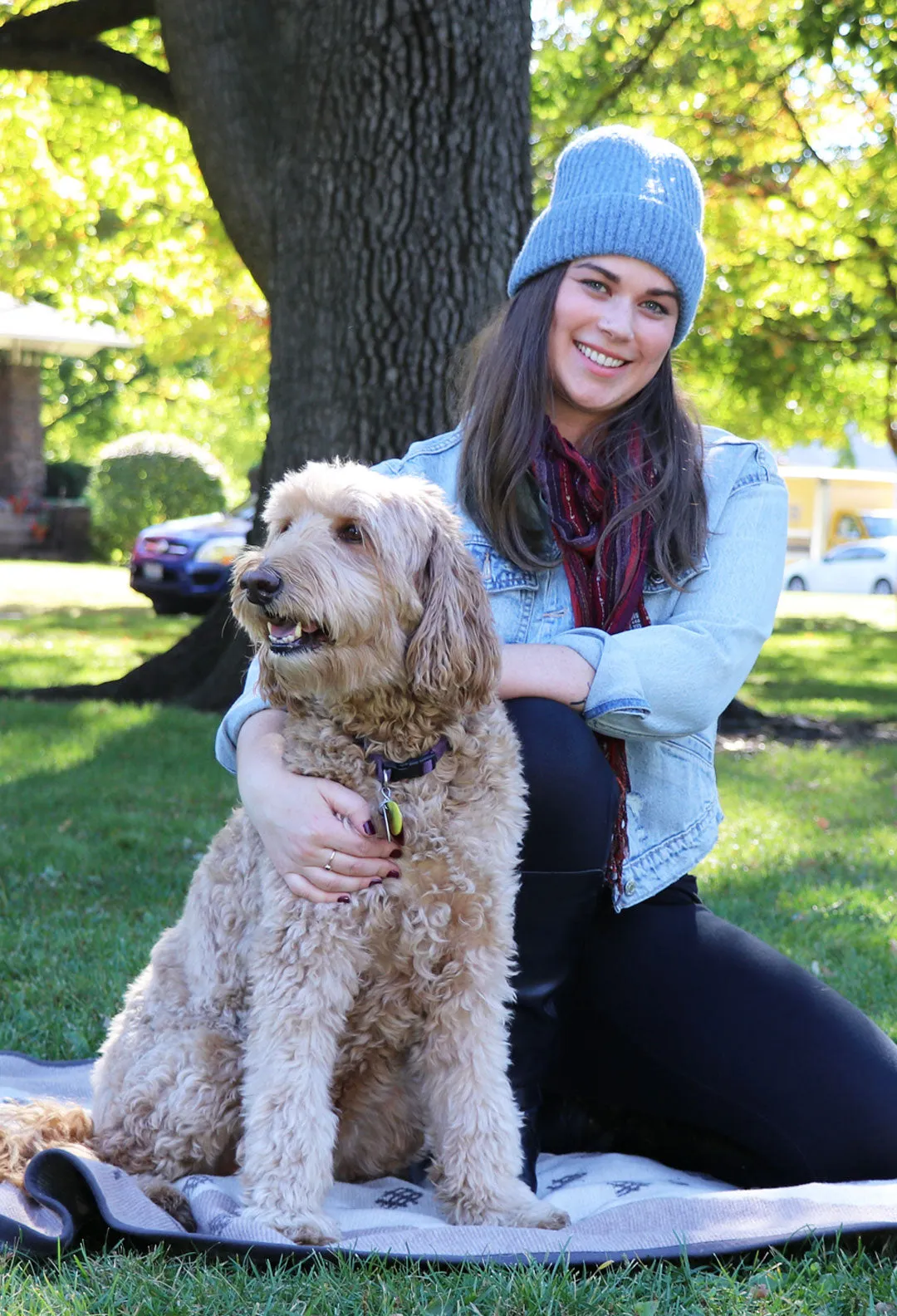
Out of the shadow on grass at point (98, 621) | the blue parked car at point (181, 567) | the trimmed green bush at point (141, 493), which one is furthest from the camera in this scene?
the trimmed green bush at point (141, 493)

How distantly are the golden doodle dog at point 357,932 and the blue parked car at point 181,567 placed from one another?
14.1 meters

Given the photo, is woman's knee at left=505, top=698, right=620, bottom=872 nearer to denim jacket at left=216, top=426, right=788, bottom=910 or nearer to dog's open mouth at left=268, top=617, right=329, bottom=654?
denim jacket at left=216, top=426, right=788, bottom=910

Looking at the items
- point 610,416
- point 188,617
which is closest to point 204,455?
point 188,617

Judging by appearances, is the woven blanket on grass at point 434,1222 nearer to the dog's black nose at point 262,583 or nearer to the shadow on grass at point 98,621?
the dog's black nose at point 262,583

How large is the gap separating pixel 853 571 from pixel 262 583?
1333 inches

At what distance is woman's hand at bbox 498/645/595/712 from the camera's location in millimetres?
2971

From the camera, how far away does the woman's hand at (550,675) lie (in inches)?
117

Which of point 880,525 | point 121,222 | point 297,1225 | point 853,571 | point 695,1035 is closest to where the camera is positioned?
point 297,1225

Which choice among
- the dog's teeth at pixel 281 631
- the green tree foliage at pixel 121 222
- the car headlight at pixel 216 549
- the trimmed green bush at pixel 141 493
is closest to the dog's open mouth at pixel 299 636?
the dog's teeth at pixel 281 631

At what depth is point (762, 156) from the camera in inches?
544

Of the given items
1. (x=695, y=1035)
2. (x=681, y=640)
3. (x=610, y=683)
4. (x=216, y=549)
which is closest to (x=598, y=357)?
(x=681, y=640)

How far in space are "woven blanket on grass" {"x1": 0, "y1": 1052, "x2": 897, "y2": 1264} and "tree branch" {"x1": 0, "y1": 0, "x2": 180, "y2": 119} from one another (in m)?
7.29

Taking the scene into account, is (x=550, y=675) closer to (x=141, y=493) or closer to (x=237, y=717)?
(x=237, y=717)

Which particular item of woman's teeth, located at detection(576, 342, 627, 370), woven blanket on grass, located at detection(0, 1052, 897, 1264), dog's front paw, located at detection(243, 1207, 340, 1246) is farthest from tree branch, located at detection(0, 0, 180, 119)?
dog's front paw, located at detection(243, 1207, 340, 1246)
